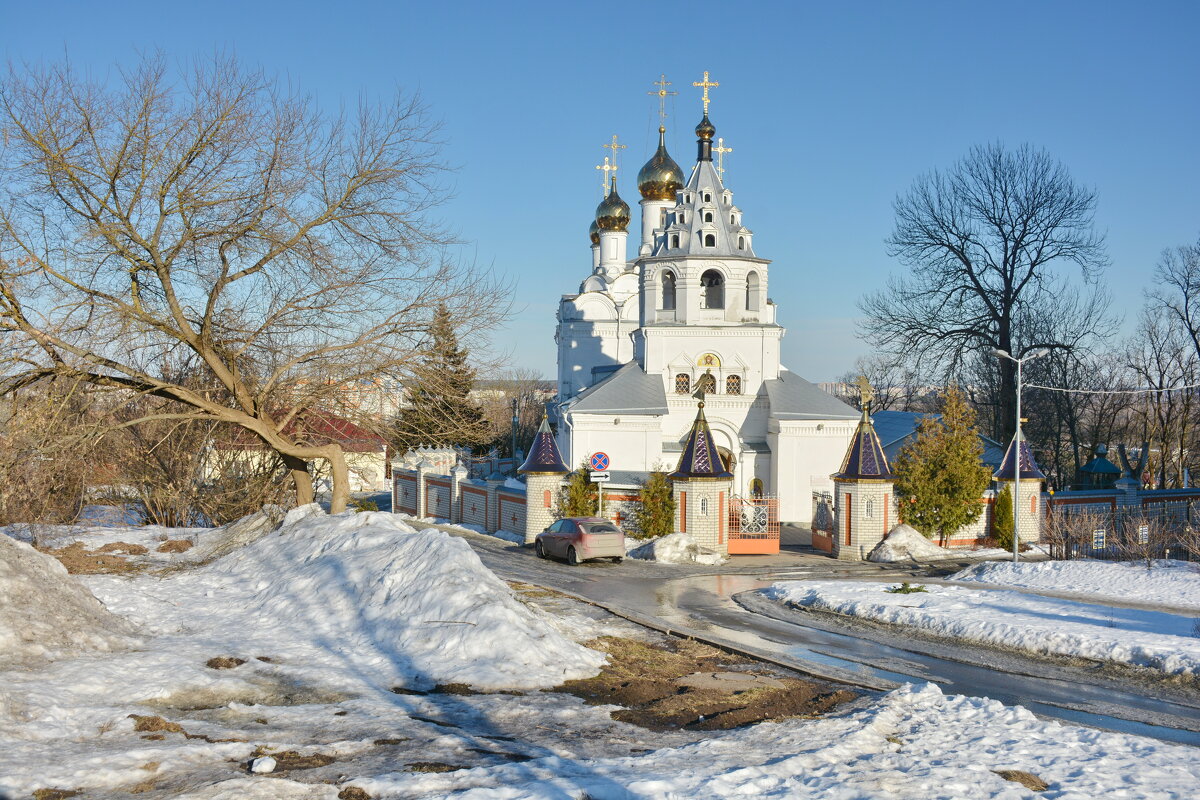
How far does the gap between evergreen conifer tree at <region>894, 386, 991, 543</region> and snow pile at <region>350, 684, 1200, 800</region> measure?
18.7 meters

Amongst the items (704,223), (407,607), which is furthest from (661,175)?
(407,607)

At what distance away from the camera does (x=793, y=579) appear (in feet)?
71.7

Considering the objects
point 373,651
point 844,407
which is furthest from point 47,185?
point 844,407

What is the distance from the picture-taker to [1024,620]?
15102 millimetres

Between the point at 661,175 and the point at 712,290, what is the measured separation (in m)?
13.4

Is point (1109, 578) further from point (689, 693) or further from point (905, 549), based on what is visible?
point (689, 693)

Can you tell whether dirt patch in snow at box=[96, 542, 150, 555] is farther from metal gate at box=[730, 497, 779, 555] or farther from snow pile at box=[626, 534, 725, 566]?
metal gate at box=[730, 497, 779, 555]

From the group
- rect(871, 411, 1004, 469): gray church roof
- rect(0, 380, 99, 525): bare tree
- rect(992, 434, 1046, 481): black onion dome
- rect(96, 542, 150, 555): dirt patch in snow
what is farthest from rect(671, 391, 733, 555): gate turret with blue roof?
rect(0, 380, 99, 525): bare tree

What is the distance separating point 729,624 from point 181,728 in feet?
30.4

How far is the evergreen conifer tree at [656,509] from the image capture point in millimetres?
26812

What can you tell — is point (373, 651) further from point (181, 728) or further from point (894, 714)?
point (894, 714)

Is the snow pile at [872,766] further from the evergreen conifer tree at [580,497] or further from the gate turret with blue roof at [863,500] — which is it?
the evergreen conifer tree at [580,497]

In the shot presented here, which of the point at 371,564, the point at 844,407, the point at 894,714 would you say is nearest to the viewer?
the point at 894,714

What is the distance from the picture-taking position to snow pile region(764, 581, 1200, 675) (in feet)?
42.4
